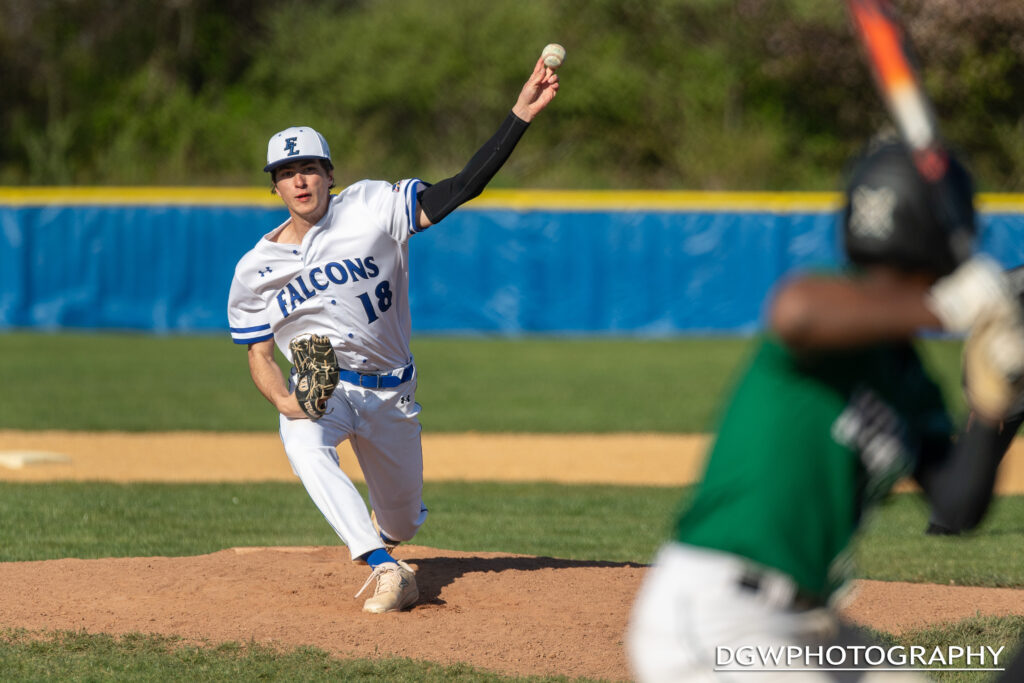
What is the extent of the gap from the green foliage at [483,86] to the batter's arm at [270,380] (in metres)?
21.7

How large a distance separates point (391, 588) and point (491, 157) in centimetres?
186

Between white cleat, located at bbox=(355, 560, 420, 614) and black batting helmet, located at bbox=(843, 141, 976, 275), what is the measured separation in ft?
11.2

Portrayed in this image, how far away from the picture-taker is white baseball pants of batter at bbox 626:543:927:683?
8.20ft

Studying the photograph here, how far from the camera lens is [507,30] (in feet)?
114

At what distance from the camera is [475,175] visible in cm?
562

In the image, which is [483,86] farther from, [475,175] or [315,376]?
[315,376]

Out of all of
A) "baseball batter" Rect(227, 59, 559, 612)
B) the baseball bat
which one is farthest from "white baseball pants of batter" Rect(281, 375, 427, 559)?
the baseball bat

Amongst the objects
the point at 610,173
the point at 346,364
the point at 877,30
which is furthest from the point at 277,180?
the point at 610,173

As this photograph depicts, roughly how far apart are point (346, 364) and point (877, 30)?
11.5 feet

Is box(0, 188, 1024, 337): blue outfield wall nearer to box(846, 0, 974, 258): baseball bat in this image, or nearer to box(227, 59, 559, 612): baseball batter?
box(227, 59, 559, 612): baseball batter

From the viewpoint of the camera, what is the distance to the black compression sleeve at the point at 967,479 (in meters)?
2.61

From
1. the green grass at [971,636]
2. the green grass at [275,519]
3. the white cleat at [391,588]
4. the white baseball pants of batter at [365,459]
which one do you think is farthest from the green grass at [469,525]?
the white cleat at [391,588]

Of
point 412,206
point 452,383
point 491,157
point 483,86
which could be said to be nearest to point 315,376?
point 412,206

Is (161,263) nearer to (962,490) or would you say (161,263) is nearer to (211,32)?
(211,32)
